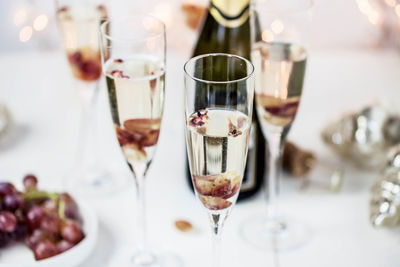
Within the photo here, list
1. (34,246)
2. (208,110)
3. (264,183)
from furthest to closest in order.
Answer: (264,183) < (34,246) < (208,110)

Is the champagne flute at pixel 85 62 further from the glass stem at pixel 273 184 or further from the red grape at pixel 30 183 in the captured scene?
the glass stem at pixel 273 184

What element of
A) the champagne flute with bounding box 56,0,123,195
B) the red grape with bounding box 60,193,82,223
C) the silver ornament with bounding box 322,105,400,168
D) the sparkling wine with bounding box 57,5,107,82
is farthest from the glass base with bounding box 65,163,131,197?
the silver ornament with bounding box 322,105,400,168

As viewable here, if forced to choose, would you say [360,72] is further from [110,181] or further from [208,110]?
[208,110]

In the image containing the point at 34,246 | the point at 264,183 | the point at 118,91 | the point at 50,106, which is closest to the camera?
the point at 118,91

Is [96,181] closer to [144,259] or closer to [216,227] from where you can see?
[144,259]

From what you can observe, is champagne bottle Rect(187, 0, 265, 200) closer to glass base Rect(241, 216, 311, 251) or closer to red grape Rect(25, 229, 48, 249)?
glass base Rect(241, 216, 311, 251)

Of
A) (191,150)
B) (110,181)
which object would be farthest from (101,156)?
(191,150)

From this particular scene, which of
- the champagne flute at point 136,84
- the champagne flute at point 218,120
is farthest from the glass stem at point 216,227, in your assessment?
the champagne flute at point 136,84
